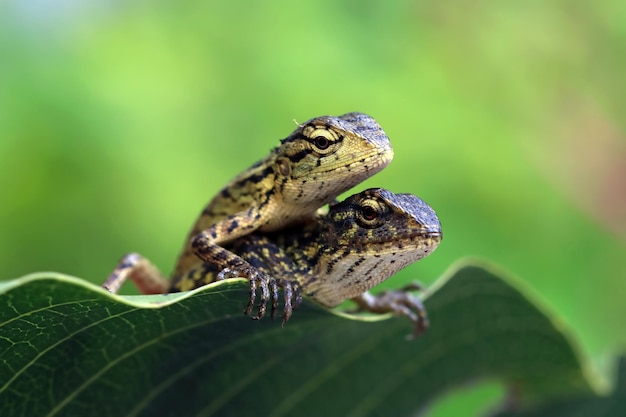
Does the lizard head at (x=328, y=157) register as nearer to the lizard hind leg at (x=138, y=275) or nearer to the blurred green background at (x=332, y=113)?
the lizard hind leg at (x=138, y=275)

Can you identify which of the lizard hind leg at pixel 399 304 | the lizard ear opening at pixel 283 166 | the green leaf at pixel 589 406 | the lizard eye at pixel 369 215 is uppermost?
the lizard ear opening at pixel 283 166

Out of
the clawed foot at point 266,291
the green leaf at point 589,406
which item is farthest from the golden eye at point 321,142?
the green leaf at point 589,406

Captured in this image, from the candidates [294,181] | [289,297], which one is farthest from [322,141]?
[289,297]

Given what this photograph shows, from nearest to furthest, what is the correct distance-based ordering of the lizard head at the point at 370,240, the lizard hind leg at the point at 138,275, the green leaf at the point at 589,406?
the lizard head at the point at 370,240 → the lizard hind leg at the point at 138,275 → the green leaf at the point at 589,406

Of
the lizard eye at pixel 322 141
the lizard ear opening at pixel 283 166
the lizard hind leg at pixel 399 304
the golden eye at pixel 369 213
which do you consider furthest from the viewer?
the lizard hind leg at pixel 399 304

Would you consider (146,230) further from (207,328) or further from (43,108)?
(207,328)

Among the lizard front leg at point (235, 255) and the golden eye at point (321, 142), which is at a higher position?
the golden eye at point (321, 142)

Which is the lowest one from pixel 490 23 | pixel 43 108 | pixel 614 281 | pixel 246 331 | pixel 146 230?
pixel 614 281

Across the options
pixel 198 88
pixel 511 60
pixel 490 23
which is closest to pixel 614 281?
pixel 511 60

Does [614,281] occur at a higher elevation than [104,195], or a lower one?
lower
